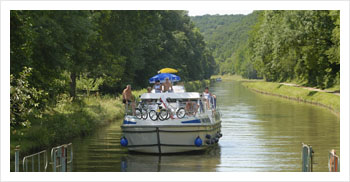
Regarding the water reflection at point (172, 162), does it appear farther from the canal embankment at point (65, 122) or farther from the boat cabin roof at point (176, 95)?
the canal embankment at point (65, 122)

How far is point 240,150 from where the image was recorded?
26875mm

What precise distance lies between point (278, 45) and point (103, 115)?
33.2 m

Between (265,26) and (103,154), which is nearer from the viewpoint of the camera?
(103,154)

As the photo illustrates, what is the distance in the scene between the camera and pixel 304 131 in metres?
34.6

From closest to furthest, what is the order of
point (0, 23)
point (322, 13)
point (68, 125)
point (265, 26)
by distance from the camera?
1. point (0, 23)
2. point (68, 125)
3. point (322, 13)
4. point (265, 26)

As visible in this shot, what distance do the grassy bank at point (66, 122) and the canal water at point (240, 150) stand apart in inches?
28.3

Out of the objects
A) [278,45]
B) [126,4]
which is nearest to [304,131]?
[126,4]

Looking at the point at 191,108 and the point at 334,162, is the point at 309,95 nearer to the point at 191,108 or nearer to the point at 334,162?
the point at 191,108

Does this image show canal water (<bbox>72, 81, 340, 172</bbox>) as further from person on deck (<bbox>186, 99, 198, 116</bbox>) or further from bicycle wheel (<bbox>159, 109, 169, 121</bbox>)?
person on deck (<bbox>186, 99, 198, 116</bbox>)

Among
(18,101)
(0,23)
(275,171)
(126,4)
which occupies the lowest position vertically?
(275,171)

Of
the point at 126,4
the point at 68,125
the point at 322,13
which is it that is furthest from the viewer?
the point at 322,13

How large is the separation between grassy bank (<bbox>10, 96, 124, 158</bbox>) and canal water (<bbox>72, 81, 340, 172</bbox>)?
72 centimetres

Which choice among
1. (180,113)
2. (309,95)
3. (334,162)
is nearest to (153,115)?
(180,113)

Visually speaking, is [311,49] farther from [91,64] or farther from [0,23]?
[0,23]
